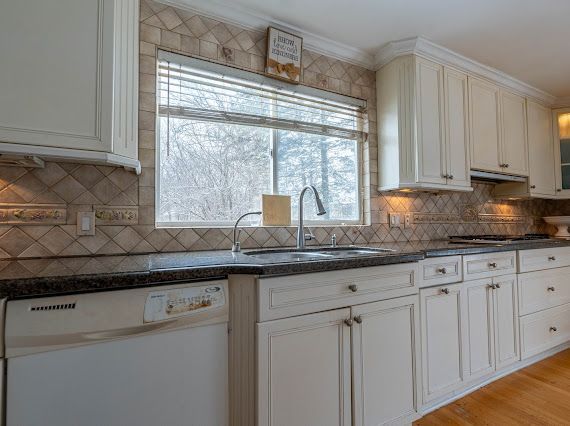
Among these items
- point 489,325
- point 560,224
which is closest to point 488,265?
point 489,325

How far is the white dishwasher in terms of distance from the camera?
825 mm

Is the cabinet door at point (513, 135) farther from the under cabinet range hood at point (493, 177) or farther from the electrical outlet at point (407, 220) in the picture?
the electrical outlet at point (407, 220)

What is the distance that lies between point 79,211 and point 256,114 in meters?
1.15

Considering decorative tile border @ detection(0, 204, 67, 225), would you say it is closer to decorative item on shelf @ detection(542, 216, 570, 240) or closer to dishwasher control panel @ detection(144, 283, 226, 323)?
dishwasher control panel @ detection(144, 283, 226, 323)

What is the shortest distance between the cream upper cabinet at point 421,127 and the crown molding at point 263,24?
25 cm

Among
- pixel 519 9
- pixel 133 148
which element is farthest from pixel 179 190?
pixel 519 9

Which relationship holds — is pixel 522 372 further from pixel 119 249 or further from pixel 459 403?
pixel 119 249

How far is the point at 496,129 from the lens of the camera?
2.54 m

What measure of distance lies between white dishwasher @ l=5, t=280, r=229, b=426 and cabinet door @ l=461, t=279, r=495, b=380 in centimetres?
155

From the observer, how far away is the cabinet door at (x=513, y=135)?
8.52 ft

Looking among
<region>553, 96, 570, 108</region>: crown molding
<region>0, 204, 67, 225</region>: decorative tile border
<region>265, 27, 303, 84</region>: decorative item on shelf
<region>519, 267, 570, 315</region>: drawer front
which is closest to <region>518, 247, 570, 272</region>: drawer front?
<region>519, 267, 570, 315</region>: drawer front

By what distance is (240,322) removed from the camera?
115cm

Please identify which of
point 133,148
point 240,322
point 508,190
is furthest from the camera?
point 508,190

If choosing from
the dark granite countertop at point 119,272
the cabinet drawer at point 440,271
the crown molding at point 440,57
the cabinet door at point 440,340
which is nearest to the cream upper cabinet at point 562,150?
the crown molding at point 440,57
